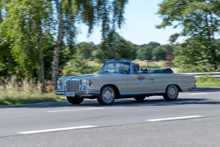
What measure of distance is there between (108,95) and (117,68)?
1457 millimetres

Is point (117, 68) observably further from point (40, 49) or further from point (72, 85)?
point (40, 49)

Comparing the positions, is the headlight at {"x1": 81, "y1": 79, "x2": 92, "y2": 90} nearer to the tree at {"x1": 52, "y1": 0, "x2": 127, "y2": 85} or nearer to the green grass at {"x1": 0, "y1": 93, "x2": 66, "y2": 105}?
the green grass at {"x1": 0, "y1": 93, "x2": 66, "y2": 105}

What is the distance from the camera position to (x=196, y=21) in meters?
31.1

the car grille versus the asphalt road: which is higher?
the car grille

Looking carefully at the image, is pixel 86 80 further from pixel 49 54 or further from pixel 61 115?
pixel 49 54

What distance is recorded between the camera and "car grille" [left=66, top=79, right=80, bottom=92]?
535 inches

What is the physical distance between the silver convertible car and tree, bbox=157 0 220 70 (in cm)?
1441

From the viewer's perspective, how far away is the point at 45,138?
22.3 ft

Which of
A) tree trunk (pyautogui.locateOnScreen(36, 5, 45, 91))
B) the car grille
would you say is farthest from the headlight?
tree trunk (pyautogui.locateOnScreen(36, 5, 45, 91))

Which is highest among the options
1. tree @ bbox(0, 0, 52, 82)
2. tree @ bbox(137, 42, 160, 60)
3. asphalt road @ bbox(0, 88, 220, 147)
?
tree @ bbox(137, 42, 160, 60)

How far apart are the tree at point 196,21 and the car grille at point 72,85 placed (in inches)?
682

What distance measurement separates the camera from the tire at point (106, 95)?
13534 mm

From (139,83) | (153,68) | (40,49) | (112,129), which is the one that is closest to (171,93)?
(153,68)

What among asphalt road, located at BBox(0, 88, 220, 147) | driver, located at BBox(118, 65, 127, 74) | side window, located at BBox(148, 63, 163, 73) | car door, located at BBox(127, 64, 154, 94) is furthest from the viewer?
side window, located at BBox(148, 63, 163, 73)
